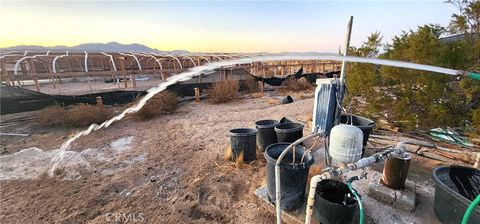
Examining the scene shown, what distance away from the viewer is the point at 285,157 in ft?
10.1

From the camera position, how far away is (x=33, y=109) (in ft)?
25.6

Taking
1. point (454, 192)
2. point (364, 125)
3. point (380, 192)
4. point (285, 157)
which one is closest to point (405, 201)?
point (380, 192)

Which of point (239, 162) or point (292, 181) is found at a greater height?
point (292, 181)

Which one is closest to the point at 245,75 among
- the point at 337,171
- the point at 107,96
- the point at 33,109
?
the point at 107,96

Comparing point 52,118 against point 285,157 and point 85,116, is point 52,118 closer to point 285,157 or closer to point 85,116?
point 85,116

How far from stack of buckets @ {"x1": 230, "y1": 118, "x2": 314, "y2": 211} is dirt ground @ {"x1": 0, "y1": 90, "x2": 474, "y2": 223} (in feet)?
0.94

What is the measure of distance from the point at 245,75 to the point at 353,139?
11.6 metres

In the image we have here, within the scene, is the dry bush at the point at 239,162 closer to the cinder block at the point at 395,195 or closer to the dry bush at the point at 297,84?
the cinder block at the point at 395,195

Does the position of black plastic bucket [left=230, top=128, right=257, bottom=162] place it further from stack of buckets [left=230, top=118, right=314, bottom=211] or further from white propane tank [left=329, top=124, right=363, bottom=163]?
white propane tank [left=329, top=124, right=363, bottom=163]

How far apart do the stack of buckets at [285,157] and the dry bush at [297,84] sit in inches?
311

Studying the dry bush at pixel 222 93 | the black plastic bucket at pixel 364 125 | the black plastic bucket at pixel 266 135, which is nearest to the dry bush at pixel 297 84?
the dry bush at pixel 222 93

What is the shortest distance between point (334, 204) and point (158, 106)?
674 centimetres

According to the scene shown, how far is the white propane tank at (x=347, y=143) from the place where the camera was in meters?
1.83

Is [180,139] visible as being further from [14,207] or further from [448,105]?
[448,105]
